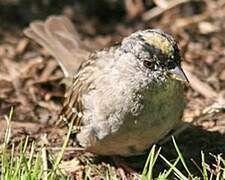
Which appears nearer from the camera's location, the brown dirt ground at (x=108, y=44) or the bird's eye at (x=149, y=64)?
the bird's eye at (x=149, y=64)

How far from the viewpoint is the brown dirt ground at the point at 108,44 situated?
4.32 metres

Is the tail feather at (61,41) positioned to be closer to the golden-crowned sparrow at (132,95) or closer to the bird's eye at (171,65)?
the golden-crowned sparrow at (132,95)

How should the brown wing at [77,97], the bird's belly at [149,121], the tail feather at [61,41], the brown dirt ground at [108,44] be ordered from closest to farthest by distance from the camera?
1. the bird's belly at [149,121]
2. the brown wing at [77,97]
3. the brown dirt ground at [108,44]
4. the tail feather at [61,41]

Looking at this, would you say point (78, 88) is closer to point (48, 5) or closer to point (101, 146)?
point (101, 146)

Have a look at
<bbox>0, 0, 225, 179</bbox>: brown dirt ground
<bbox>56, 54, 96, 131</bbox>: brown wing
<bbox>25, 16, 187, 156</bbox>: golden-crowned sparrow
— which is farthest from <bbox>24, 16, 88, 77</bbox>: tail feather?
<bbox>25, 16, 187, 156</bbox>: golden-crowned sparrow

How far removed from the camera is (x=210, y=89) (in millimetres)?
4785

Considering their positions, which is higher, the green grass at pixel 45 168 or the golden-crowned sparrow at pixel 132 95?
the golden-crowned sparrow at pixel 132 95

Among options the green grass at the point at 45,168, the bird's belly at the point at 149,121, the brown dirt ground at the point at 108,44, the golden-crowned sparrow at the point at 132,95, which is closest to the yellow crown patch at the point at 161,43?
the golden-crowned sparrow at the point at 132,95

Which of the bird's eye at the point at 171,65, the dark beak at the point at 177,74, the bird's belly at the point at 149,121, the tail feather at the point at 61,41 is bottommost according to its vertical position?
the bird's belly at the point at 149,121

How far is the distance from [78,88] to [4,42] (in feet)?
5.25

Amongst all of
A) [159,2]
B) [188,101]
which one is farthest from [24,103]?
[159,2]

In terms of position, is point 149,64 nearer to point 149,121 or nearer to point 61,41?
point 149,121

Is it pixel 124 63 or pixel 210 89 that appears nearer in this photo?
pixel 124 63

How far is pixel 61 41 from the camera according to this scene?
5.03 metres
